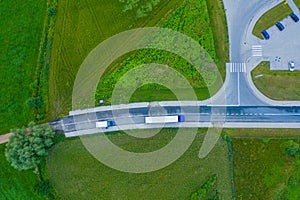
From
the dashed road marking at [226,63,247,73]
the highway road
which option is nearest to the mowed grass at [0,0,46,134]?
the highway road

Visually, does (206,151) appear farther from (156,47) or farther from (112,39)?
(112,39)

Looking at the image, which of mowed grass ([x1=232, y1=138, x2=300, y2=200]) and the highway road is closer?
mowed grass ([x1=232, y1=138, x2=300, y2=200])

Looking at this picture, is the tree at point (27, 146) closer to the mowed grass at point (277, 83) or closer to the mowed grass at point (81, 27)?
the mowed grass at point (81, 27)

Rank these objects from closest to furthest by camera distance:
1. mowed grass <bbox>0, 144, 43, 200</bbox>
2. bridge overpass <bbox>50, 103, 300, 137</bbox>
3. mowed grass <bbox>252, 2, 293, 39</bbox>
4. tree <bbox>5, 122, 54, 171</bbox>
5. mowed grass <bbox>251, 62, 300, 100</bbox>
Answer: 1. tree <bbox>5, 122, 54, 171</bbox>
2. mowed grass <bbox>0, 144, 43, 200</bbox>
3. bridge overpass <bbox>50, 103, 300, 137</bbox>
4. mowed grass <bbox>251, 62, 300, 100</bbox>
5. mowed grass <bbox>252, 2, 293, 39</bbox>

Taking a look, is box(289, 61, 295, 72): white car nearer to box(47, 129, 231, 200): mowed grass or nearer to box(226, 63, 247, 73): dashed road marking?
box(226, 63, 247, 73): dashed road marking

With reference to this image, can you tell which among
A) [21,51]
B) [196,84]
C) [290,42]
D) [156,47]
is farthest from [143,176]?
[290,42]

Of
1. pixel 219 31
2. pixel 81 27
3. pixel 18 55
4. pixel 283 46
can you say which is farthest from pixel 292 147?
pixel 18 55

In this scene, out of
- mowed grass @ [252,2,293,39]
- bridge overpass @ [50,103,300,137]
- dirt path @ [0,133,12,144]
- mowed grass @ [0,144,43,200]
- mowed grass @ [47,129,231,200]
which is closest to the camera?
mowed grass @ [47,129,231,200]
